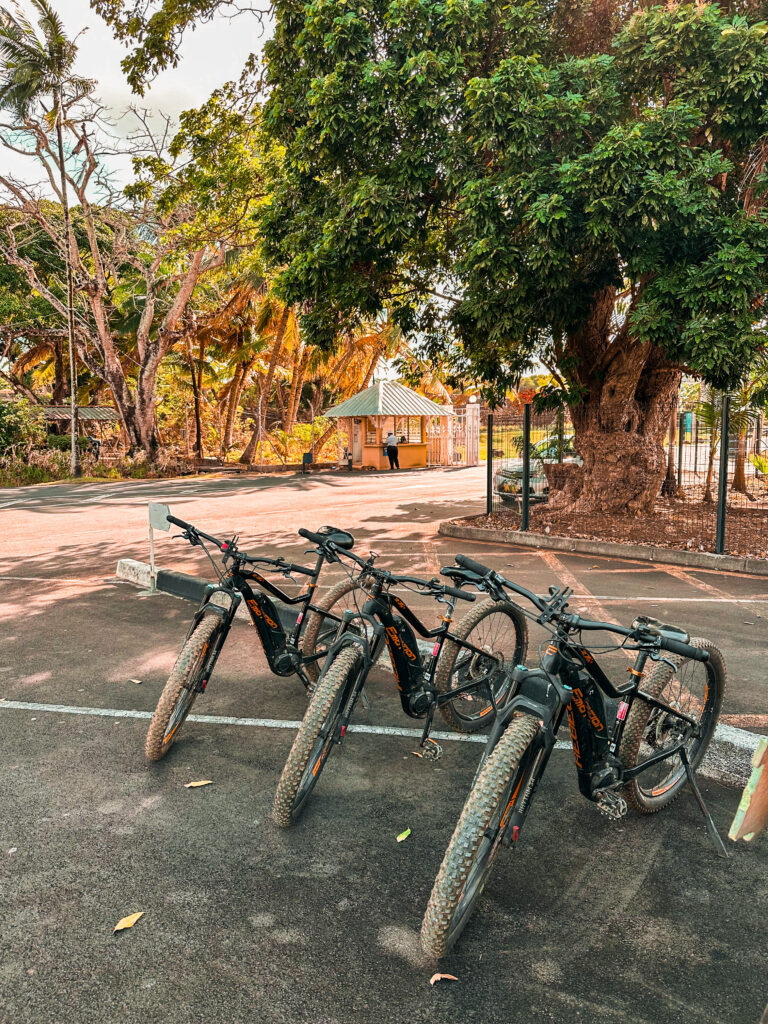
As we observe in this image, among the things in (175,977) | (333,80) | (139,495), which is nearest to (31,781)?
(175,977)

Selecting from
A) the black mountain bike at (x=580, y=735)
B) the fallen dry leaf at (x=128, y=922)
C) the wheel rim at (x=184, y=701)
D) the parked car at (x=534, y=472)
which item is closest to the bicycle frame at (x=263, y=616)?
the wheel rim at (x=184, y=701)

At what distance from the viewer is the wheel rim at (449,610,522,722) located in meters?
4.46

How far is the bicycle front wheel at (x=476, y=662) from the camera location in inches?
172

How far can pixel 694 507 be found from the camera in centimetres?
1368

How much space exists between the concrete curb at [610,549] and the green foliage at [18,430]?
17507mm

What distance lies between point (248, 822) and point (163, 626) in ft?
11.9

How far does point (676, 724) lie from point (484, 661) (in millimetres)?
1132

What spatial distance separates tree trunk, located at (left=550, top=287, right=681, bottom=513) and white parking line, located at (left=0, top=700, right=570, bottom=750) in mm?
8770

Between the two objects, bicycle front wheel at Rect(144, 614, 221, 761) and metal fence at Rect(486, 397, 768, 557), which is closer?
bicycle front wheel at Rect(144, 614, 221, 761)

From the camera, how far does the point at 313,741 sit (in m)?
3.41

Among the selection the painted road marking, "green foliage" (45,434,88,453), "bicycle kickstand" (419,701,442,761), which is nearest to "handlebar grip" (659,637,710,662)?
the painted road marking

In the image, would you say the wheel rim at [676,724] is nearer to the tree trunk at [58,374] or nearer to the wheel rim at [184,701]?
the wheel rim at [184,701]

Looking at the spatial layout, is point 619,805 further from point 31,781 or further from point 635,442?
point 635,442

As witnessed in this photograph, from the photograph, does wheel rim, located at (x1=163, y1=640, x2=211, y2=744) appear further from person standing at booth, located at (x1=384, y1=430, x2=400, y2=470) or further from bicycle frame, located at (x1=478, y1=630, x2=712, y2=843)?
person standing at booth, located at (x1=384, y1=430, x2=400, y2=470)
